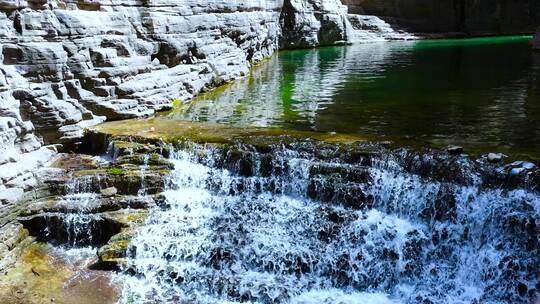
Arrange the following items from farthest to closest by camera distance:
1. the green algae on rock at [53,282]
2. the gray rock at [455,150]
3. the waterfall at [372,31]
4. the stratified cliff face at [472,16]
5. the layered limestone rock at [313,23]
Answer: the stratified cliff face at [472,16] → the waterfall at [372,31] → the layered limestone rock at [313,23] → the gray rock at [455,150] → the green algae on rock at [53,282]

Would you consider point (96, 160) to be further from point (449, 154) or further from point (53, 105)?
point (449, 154)

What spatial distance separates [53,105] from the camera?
11227 millimetres

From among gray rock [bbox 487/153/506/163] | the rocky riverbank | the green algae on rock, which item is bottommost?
the green algae on rock

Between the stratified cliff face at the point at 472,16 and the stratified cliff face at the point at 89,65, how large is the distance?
32.7 meters

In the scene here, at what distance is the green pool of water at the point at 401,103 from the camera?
10961mm

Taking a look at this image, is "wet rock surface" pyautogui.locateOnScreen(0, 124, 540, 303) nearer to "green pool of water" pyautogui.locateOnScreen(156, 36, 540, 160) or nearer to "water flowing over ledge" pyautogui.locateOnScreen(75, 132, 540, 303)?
"water flowing over ledge" pyautogui.locateOnScreen(75, 132, 540, 303)

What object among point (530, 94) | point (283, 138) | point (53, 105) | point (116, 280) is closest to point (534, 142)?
point (283, 138)

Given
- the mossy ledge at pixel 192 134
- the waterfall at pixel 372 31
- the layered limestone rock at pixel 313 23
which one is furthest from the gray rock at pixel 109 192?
the waterfall at pixel 372 31

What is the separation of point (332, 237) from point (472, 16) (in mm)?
47947

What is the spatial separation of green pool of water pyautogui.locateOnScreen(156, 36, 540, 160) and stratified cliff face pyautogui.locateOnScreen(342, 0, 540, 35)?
79.8 feet

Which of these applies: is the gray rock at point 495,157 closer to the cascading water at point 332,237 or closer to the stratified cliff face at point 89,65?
the cascading water at point 332,237

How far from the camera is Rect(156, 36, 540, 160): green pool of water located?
1096cm

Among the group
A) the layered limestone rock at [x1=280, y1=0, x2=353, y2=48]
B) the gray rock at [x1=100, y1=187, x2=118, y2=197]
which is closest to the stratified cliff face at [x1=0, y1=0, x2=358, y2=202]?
the gray rock at [x1=100, y1=187, x2=118, y2=197]

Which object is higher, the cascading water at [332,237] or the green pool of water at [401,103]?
the green pool of water at [401,103]
